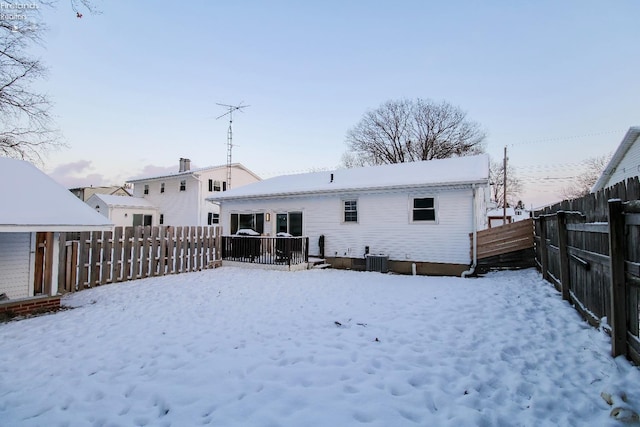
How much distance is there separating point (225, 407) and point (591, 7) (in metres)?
12.9

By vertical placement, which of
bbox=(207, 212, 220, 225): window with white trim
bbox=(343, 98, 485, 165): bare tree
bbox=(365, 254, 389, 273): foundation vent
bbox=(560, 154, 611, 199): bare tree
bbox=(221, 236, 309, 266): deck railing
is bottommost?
bbox=(365, 254, 389, 273): foundation vent

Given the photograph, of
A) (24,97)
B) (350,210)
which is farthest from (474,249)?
(24,97)

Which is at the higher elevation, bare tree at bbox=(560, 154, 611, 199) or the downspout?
bare tree at bbox=(560, 154, 611, 199)

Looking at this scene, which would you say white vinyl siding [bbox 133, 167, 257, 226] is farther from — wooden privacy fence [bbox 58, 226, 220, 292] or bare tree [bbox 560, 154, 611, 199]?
bare tree [bbox 560, 154, 611, 199]

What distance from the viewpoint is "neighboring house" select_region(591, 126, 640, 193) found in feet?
42.8

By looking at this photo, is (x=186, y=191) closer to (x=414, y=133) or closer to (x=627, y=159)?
(x=414, y=133)

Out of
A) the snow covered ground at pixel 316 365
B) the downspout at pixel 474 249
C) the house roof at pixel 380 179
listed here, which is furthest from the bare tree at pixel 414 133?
the snow covered ground at pixel 316 365

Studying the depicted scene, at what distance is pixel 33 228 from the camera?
591cm

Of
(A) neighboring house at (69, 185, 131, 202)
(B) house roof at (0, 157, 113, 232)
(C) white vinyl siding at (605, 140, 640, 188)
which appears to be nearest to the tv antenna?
(B) house roof at (0, 157, 113, 232)

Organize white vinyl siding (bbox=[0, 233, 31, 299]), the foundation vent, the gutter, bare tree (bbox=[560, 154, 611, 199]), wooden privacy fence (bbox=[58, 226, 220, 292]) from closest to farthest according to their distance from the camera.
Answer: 1. white vinyl siding (bbox=[0, 233, 31, 299])
2. wooden privacy fence (bbox=[58, 226, 220, 292])
3. the gutter
4. the foundation vent
5. bare tree (bbox=[560, 154, 611, 199])

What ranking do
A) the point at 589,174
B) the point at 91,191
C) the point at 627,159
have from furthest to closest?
the point at 589,174
the point at 91,191
the point at 627,159

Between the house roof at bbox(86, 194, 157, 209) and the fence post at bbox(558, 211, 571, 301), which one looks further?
the house roof at bbox(86, 194, 157, 209)

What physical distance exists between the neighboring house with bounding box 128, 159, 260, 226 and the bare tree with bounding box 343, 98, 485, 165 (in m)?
15.7

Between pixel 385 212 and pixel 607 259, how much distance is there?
30.3ft
